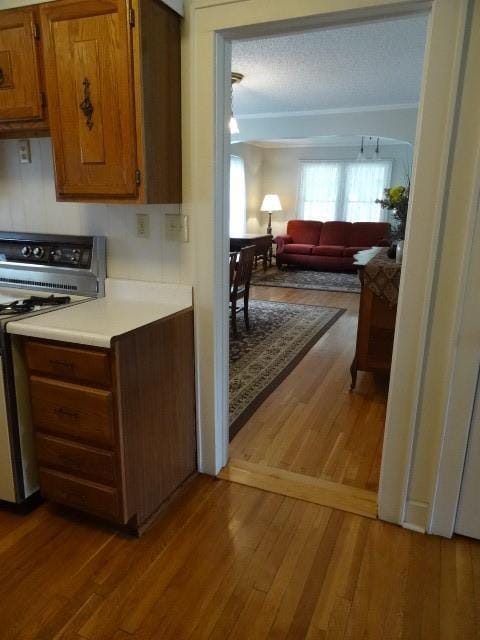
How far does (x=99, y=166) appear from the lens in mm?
1653

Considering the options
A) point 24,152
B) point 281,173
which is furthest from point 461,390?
point 281,173

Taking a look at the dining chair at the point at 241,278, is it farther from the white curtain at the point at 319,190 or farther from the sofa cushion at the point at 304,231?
the white curtain at the point at 319,190

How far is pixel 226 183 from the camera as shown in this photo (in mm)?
1853

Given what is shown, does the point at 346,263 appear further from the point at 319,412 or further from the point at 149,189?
the point at 149,189

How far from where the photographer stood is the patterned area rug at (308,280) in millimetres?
6855

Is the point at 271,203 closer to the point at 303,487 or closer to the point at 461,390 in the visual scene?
the point at 303,487

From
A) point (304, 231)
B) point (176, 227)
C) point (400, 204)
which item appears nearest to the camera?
point (176, 227)

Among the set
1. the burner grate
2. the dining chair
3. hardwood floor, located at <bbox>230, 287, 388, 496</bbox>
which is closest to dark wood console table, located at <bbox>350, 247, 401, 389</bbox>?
hardwood floor, located at <bbox>230, 287, 388, 496</bbox>

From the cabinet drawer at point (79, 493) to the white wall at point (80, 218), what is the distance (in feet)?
2.98

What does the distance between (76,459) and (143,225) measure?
1.03 metres

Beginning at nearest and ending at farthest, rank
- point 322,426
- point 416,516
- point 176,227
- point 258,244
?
point 416,516
point 176,227
point 322,426
point 258,244

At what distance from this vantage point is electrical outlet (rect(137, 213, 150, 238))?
77.2 inches

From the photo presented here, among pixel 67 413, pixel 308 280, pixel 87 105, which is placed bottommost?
Answer: pixel 308 280

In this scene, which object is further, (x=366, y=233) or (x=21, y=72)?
(x=366, y=233)
